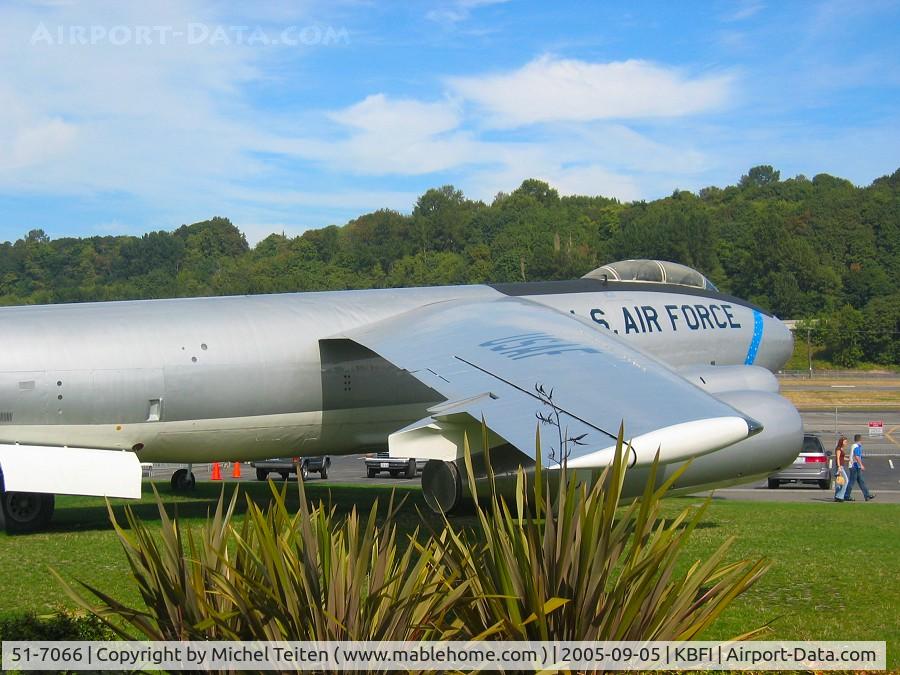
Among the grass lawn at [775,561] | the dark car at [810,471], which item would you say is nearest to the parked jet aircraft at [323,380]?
the grass lawn at [775,561]

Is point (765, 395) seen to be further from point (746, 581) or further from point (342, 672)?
point (342, 672)

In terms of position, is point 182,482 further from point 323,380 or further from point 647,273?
point 647,273

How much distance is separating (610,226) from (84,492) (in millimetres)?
128725

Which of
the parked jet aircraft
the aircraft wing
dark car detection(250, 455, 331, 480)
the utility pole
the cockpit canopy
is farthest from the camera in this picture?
the utility pole

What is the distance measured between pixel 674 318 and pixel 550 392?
8197 millimetres

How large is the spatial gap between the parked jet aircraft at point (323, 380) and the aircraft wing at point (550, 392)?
42 millimetres

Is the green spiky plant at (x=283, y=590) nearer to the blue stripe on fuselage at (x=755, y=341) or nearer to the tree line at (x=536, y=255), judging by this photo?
the blue stripe on fuselage at (x=755, y=341)

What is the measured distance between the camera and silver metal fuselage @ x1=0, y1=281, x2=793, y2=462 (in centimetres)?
1355

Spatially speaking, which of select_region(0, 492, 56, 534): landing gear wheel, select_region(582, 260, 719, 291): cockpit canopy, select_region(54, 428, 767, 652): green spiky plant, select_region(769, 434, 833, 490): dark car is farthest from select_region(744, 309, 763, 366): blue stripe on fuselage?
select_region(54, 428, 767, 652): green spiky plant

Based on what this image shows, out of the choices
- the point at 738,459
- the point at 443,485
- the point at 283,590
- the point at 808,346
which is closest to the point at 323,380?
the point at 443,485

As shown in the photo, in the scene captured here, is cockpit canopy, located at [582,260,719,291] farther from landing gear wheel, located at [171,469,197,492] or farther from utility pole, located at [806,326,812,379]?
utility pole, located at [806,326,812,379]

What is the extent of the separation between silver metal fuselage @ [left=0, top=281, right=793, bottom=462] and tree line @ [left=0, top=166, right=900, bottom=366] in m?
69.5

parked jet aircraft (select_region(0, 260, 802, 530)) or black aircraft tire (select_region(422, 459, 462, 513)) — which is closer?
parked jet aircraft (select_region(0, 260, 802, 530))

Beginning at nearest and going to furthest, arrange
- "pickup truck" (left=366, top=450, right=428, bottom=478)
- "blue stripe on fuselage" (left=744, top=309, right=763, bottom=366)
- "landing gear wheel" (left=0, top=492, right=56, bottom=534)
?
"landing gear wheel" (left=0, top=492, right=56, bottom=534), "blue stripe on fuselage" (left=744, top=309, right=763, bottom=366), "pickup truck" (left=366, top=450, right=428, bottom=478)
